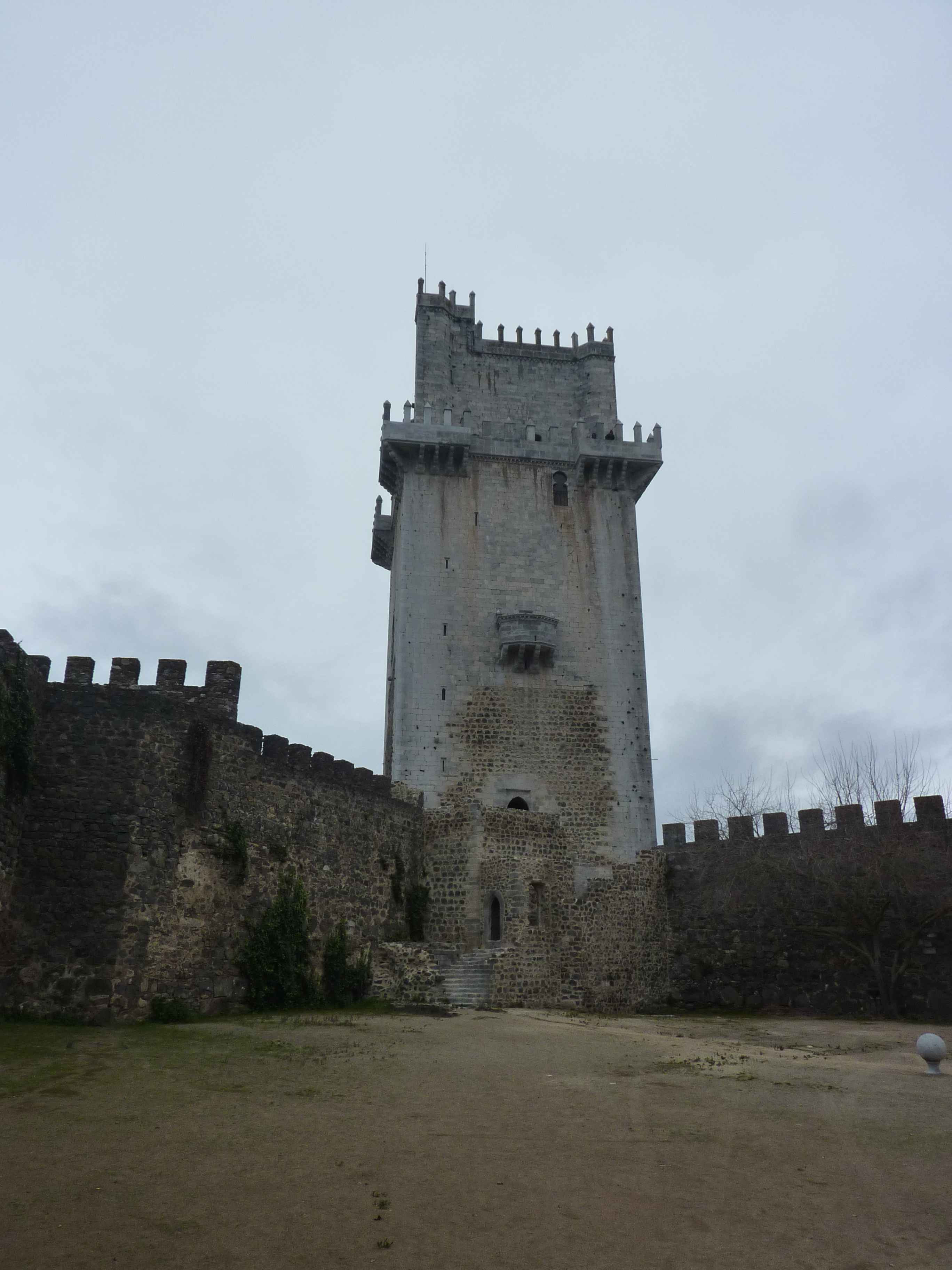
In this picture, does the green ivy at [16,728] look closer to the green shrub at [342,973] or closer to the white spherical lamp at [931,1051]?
the green shrub at [342,973]

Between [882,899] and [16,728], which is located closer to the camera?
[16,728]

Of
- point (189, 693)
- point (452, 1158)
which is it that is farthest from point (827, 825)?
point (452, 1158)

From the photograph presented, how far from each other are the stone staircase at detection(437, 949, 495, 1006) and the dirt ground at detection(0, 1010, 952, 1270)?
7685 mm

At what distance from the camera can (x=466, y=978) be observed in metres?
21.3

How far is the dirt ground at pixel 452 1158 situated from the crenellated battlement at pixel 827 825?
1135 cm

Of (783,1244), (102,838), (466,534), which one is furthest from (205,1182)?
(466,534)

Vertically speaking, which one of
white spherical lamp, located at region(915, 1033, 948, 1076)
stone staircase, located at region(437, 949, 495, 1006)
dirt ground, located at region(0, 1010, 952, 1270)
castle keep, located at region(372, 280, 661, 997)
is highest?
castle keep, located at region(372, 280, 661, 997)

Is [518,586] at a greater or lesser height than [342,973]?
greater

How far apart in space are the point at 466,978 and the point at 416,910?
2455mm

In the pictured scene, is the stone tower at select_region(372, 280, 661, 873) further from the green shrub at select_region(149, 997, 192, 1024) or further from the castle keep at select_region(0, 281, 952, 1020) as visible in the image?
the green shrub at select_region(149, 997, 192, 1024)

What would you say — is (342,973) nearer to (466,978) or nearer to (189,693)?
(466,978)

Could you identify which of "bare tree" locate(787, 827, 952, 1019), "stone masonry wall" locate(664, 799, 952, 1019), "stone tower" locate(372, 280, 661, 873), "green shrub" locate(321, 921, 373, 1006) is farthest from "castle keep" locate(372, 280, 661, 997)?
"bare tree" locate(787, 827, 952, 1019)

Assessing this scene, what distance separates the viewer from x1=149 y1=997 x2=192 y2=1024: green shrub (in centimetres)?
A: 1467

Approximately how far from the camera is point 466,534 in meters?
31.9
